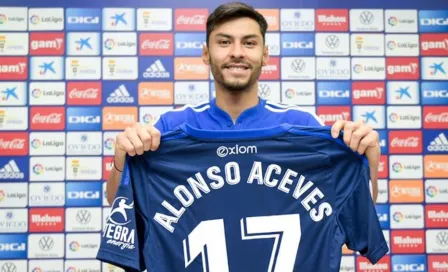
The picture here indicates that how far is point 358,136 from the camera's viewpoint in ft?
5.45

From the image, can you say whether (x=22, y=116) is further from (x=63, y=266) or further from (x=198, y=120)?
(x=198, y=120)

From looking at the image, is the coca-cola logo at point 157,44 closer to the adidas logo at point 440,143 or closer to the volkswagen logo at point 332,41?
the volkswagen logo at point 332,41

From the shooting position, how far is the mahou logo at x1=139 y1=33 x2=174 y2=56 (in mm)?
3201

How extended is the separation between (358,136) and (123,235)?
0.76 m

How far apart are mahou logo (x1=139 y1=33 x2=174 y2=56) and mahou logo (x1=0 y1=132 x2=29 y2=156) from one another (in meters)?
0.86

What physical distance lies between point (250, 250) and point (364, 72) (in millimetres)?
1850

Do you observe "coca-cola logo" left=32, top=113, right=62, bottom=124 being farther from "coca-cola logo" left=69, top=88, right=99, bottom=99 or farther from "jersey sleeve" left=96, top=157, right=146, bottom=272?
"jersey sleeve" left=96, top=157, right=146, bottom=272

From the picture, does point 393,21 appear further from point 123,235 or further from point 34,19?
point 123,235

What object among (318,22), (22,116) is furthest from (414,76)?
(22,116)

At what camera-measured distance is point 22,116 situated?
3.17m

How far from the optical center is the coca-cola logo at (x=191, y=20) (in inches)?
126

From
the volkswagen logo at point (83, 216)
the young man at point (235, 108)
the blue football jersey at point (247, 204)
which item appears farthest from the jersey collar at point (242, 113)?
the volkswagen logo at point (83, 216)

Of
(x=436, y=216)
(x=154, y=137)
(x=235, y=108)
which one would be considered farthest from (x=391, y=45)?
(x=154, y=137)

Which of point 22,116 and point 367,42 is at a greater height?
point 367,42
